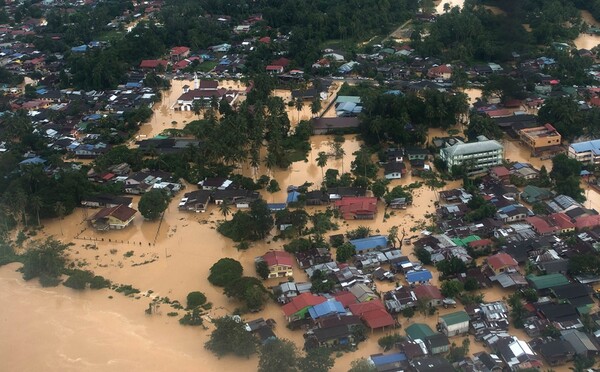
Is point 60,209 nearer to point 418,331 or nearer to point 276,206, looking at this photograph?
point 276,206

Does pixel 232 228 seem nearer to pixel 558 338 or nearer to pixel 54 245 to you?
pixel 54 245

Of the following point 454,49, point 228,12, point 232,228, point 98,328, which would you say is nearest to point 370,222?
point 232,228

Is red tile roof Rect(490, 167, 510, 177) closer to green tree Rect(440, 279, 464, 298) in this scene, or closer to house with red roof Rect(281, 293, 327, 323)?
green tree Rect(440, 279, 464, 298)

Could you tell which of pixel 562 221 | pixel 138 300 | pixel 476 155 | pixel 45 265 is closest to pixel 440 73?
pixel 476 155

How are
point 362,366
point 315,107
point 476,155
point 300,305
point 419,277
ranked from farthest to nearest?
1. point 315,107
2. point 476,155
3. point 419,277
4. point 300,305
5. point 362,366

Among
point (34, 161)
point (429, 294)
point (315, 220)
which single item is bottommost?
point (34, 161)

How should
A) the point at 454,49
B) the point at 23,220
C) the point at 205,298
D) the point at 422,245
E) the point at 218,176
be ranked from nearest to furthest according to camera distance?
the point at 205,298 → the point at 422,245 → the point at 23,220 → the point at 218,176 → the point at 454,49
